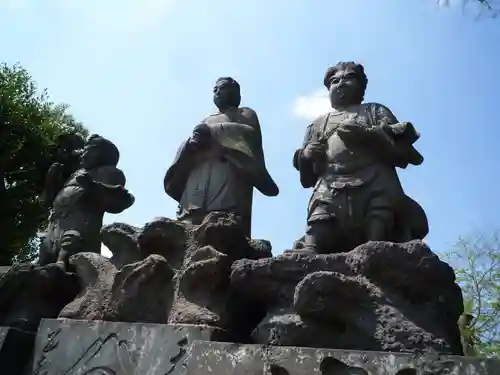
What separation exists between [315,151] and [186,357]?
215cm

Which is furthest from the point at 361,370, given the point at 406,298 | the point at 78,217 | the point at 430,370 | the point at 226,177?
the point at 78,217

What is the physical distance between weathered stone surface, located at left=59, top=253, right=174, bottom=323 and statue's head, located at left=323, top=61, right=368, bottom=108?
2.25 m

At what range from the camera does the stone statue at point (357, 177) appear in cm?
476

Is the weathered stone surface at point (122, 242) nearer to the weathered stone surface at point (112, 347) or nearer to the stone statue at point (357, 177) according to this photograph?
the weathered stone surface at point (112, 347)

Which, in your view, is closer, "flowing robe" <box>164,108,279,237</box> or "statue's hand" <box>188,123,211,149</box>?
"flowing robe" <box>164,108,279,237</box>

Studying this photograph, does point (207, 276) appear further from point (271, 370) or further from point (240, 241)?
point (271, 370)

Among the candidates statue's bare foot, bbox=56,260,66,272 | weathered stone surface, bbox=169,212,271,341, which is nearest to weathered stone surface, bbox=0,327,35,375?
statue's bare foot, bbox=56,260,66,272

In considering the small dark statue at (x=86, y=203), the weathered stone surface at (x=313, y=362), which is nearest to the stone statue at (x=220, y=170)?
the small dark statue at (x=86, y=203)

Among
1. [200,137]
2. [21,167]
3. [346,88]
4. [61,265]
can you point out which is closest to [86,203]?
[61,265]

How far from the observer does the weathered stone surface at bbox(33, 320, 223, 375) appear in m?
4.12

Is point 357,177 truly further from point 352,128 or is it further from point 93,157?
point 93,157

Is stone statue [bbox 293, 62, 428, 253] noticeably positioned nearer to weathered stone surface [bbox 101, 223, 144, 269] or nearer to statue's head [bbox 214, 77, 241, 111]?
statue's head [bbox 214, 77, 241, 111]

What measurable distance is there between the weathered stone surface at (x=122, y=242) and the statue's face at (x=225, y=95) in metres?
1.72

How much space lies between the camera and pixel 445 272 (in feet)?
12.9
